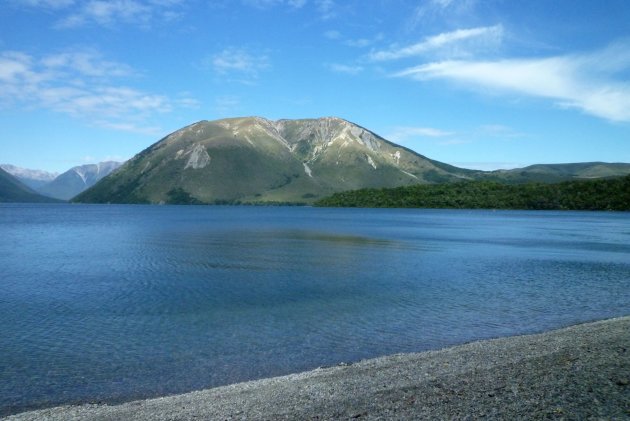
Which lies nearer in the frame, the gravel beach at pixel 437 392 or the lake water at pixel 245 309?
the gravel beach at pixel 437 392

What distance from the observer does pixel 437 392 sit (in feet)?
49.9

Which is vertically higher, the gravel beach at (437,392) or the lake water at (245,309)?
the gravel beach at (437,392)

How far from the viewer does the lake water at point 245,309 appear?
2139 cm

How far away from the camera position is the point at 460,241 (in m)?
91.7

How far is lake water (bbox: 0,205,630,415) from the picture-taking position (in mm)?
21391

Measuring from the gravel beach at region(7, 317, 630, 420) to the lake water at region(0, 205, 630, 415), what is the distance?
255 cm

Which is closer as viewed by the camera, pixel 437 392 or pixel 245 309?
pixel 437 392

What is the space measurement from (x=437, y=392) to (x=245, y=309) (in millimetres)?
20627

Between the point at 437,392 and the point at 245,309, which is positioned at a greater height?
the point at 437,392

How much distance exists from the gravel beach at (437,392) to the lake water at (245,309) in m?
2.55

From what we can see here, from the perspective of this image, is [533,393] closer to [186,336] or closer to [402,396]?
[402,396]

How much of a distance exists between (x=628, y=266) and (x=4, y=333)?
61.0 meters

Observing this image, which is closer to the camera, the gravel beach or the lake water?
the gravel beach

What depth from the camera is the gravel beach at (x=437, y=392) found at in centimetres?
1320
